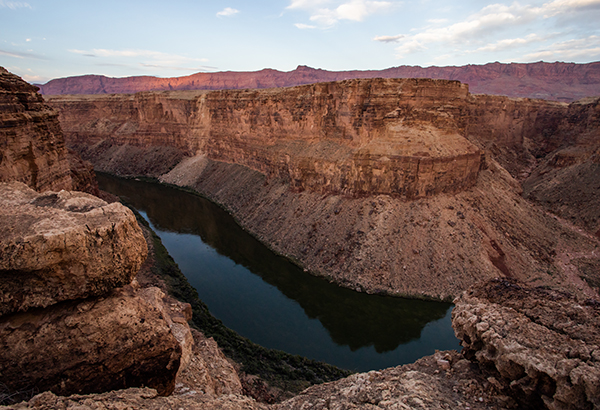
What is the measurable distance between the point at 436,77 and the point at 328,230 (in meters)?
115

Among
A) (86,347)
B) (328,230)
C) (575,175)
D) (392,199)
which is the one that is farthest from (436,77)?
(86,347)

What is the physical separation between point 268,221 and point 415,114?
15348 millimetres

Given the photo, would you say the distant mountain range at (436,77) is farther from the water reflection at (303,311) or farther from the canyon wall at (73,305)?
the canyon wall at (73,305)

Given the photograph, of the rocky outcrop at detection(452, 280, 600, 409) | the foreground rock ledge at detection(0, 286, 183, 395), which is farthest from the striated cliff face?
the foreground rock ledge at detection(0, 286, 183, 395)

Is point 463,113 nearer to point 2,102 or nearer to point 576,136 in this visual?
point 576,136

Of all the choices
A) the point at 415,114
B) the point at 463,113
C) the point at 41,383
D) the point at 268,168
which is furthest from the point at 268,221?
the point at 41,383

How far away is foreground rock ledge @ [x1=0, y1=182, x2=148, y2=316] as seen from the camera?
569 centimetres

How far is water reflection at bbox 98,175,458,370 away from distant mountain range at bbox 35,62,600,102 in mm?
106374

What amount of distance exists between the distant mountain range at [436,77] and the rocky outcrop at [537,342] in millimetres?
114063

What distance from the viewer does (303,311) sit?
20.0m

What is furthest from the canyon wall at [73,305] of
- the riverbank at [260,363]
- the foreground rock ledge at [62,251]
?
the riverbank at [260,363]

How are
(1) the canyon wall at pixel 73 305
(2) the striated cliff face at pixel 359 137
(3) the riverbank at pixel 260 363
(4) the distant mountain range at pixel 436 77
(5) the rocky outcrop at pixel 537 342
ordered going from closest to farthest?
(5) the rocky outcrop at pixel 537 342
(1) the canyon wall at pixel 73 305
(3) the riverbank at pixel 260 363
(2) the striated cliff face at pixel 359 137
(4) the distant mountain range at pixel 436 77

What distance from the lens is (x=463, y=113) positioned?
27.7 m

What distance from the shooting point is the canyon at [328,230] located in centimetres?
606
